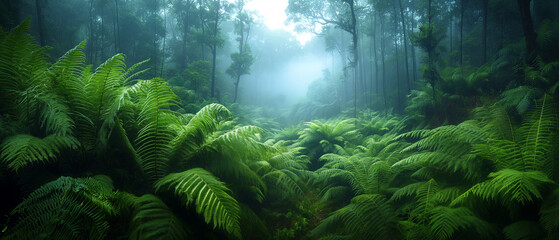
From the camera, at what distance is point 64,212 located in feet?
4.03

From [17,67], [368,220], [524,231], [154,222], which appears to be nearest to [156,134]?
[154,222]

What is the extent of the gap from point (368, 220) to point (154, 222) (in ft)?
5.99

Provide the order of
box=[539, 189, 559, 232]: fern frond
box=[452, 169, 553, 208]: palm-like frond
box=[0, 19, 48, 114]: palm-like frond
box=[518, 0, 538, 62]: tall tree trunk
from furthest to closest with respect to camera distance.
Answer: box=[518, 0, 538, 62]: tall tree trunk → box=[0, 19, 48, 114]: palm-like frond → box=[452, 169, 553, 208]: palm-like frond → box=[539, 189, 559, 232]: fern frond

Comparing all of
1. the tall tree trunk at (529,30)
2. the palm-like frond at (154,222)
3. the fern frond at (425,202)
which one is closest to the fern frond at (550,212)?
the fern frond at (425,202)

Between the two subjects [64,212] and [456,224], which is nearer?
[64,212]

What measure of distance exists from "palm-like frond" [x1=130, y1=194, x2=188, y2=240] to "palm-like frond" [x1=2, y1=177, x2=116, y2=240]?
0.56 ft

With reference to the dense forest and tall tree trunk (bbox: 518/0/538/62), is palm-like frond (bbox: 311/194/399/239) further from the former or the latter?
tall tree trunk (bbox: 518/0/538/62)

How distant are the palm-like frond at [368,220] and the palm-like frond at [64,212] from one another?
1.84m

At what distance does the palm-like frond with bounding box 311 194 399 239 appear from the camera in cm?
189

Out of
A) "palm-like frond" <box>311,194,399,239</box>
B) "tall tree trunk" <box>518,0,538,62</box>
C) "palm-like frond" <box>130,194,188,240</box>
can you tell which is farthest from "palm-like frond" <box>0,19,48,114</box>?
"tall tree trunk" <box>518,0,538,62</box>

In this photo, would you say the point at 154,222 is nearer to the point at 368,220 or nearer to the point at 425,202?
the point at 368,220

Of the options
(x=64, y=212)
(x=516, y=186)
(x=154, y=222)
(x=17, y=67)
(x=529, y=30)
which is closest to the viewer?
(x=64, y=212)

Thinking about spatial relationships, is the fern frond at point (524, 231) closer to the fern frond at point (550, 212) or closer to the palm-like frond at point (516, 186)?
the fern frond at point (550, 212)

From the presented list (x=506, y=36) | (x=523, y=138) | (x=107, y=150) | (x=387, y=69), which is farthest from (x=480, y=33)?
(x=107, y=150)
